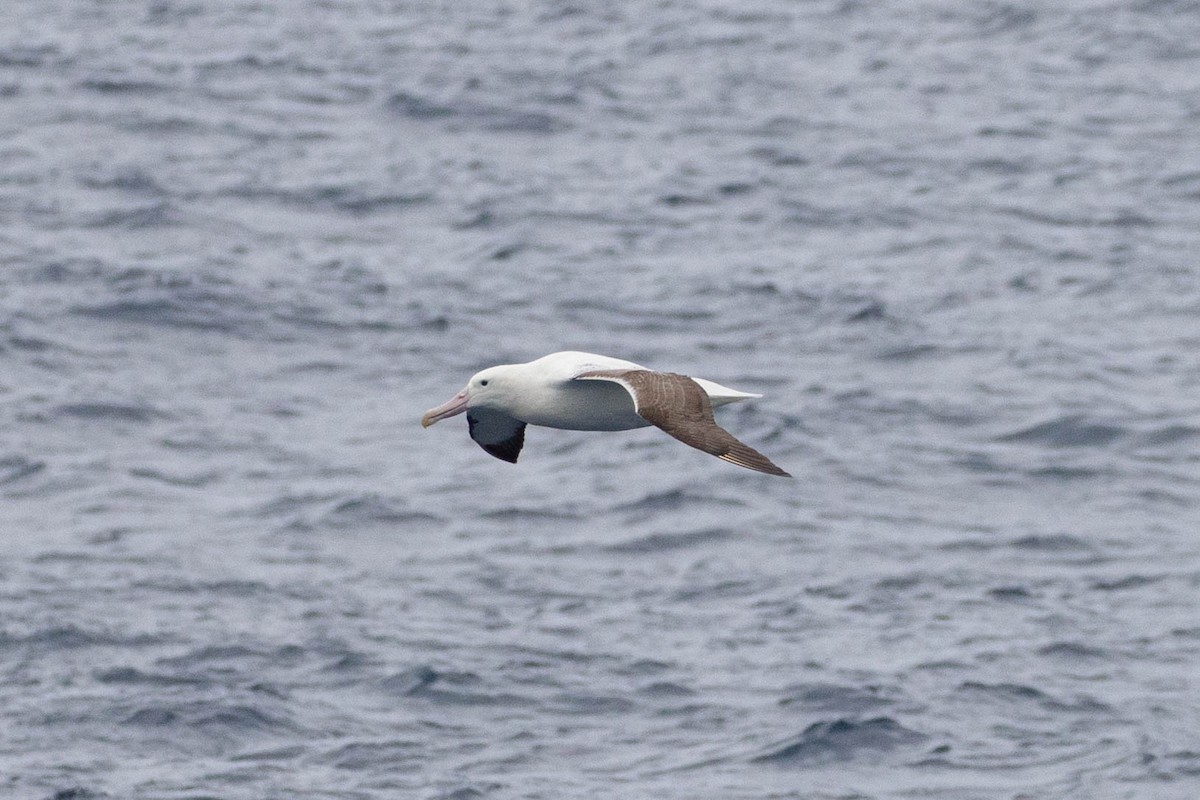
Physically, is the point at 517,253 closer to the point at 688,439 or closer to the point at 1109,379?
the point at 1109,379

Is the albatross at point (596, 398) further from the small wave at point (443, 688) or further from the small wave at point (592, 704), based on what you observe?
the small wave at point (443, 688)

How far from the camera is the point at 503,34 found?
5278 centimetres

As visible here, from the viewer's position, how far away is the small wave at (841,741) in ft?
88.6

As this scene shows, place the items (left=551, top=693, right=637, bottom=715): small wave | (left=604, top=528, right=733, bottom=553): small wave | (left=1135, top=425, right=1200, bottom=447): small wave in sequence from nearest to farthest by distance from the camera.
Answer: (left=551, top=693, right=637, bottom=715): small wave
(left=604, top=528, right=733, bottom=553): small wave
(left=1135, top=425, right=1200, bottom=447): small wave

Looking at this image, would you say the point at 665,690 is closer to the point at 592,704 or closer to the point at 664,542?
the point at 592,704

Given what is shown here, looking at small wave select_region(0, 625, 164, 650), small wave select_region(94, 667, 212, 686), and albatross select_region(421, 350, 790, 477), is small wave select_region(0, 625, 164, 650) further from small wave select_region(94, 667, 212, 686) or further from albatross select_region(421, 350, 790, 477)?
albatross select_region(421, 350, 790, 477)

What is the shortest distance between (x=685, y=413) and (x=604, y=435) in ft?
75.6

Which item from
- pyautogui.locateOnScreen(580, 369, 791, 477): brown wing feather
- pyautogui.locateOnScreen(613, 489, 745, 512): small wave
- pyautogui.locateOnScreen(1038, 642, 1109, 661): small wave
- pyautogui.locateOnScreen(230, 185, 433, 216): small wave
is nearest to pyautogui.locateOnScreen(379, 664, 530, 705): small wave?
pyautogui.locateOnScreen(613, 489, 745, 512): small wave

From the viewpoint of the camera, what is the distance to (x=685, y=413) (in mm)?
12305

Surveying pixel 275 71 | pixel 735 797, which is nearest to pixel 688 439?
pixel 735 797

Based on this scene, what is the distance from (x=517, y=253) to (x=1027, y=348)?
29.6 ft

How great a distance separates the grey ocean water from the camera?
27828 millimetres

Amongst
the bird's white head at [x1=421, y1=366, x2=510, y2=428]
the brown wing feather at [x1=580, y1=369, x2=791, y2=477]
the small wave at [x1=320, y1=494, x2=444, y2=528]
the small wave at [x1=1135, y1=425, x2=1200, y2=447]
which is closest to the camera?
the brown wing feather at [x1=580, y1=369, x2=791, y2=477]

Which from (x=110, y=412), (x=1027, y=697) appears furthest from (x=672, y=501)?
(x=110, y=412)
